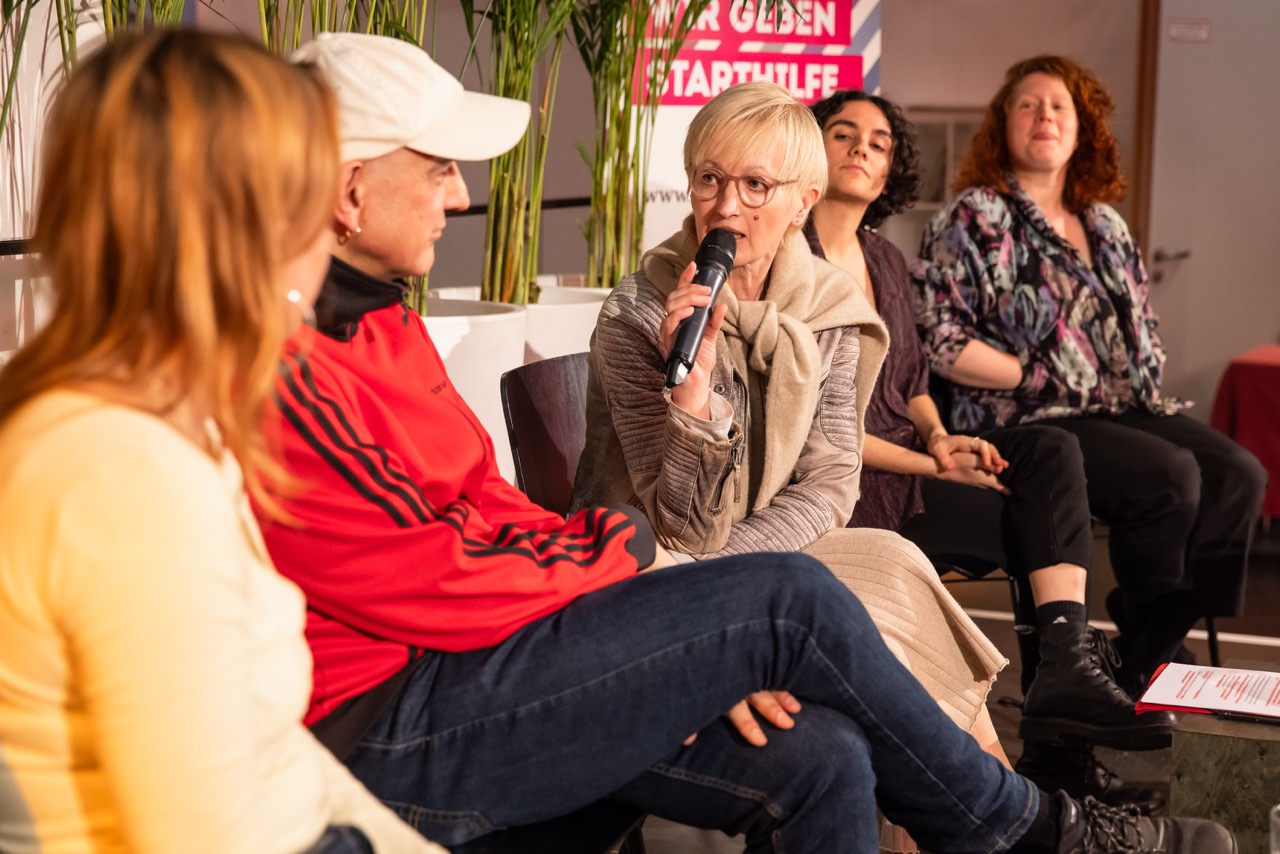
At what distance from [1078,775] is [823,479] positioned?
1.06 metres

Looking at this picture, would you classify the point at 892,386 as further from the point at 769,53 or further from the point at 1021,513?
the point at 769,53

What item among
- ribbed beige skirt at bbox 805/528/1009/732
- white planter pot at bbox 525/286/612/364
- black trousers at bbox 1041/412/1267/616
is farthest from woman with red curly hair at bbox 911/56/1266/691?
ribbed beige skirt at bbox 805/528/1009/732

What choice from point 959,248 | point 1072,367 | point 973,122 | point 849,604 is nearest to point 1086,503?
point 1072,367

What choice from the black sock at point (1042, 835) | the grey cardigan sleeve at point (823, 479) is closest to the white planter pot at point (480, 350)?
the grey cardigan sleeve at point (823, 479)

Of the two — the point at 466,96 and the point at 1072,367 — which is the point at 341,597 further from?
the point at 1072,367

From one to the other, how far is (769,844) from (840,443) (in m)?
0.83

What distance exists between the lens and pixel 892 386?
2863 mm

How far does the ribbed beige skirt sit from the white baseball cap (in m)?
0.82

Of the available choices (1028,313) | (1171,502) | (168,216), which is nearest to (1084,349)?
(1028,313)

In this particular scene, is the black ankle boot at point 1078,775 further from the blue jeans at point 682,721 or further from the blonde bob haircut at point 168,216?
the blonde bob haircut at point 168,216

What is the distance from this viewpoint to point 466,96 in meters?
1.56

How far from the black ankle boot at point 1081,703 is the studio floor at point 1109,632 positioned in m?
0.15

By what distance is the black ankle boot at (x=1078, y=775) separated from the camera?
268 cm

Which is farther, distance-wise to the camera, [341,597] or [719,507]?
[719,507]
